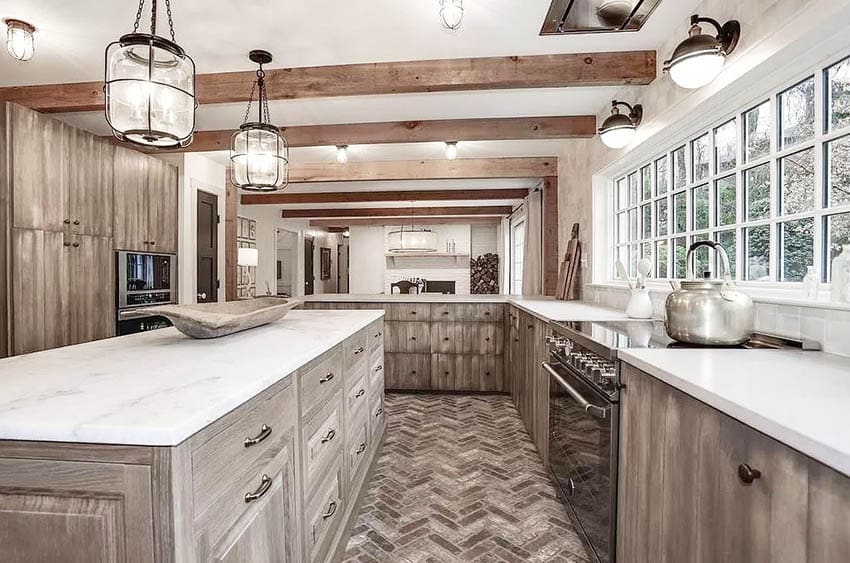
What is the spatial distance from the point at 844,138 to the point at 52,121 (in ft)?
14.7

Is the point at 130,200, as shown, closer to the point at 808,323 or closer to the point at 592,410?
the point at 592,410

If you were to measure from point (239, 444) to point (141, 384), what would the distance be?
0.27 metres

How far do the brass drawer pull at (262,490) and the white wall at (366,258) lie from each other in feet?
31.9

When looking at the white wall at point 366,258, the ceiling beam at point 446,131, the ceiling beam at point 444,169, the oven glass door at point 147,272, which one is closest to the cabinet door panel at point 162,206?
the oven glass door at point 147,272

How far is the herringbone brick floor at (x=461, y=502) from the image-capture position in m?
2.01

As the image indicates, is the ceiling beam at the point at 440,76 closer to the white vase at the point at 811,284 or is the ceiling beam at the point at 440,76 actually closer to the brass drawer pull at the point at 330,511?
the white vase at the point at 811,284

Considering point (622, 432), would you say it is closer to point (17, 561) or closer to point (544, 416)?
point (544, 416)

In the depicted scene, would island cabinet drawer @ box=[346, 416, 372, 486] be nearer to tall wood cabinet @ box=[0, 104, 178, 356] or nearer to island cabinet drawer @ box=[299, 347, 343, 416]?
island cabinet drawer @ box=[299, 347, 343, 416]

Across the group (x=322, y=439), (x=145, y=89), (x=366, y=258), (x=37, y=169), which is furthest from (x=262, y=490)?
(x=366, y=258)

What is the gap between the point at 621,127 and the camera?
110 inches

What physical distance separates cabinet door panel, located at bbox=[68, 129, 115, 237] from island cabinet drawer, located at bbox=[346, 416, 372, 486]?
9.16 ft

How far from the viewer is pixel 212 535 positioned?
0.95 metres

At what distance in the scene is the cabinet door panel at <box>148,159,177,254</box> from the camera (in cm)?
438

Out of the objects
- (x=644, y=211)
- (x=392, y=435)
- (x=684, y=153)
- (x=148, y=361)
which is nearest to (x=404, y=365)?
(x=392, y=435)
